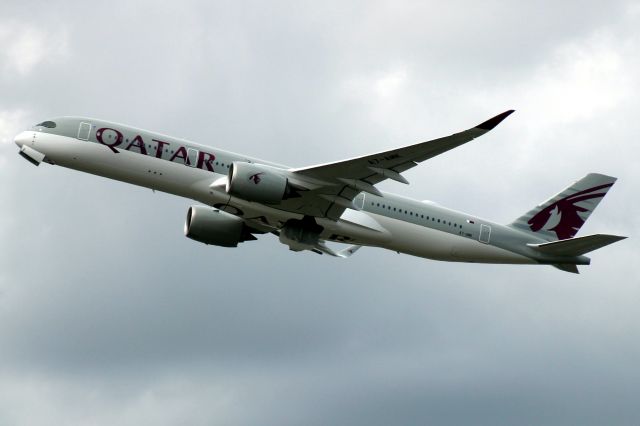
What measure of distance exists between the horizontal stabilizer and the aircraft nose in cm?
2623

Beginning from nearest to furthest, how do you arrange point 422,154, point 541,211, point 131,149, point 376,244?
point 422,154, point 131,149, point 376,244, point 541,211

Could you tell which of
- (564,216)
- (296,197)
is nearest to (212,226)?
(296,197)

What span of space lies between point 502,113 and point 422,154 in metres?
6.58

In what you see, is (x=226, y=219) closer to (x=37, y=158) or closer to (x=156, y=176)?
(x=156, y=176)

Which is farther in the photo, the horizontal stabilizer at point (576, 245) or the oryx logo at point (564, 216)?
the oryx logo at point (564, 216)

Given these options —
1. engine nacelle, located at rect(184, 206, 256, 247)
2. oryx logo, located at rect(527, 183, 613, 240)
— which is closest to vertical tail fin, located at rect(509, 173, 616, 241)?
oryx logo, located at rect(527, 183, 613, 240)

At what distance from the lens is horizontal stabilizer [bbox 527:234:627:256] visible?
2156 inches

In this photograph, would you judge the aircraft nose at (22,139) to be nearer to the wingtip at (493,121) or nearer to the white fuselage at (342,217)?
the white fuselage at (342,217)

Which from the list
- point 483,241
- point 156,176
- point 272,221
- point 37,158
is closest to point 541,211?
point 483,241

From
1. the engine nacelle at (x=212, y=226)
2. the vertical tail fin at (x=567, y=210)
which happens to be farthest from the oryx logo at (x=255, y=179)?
the vertical tail fin at (x=567, y=210)

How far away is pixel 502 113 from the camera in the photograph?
140 feet

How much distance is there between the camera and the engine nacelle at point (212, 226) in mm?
57312

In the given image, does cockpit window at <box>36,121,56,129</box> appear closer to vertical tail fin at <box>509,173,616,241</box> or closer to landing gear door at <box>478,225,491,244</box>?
landing gear door at <box>478,225,491,244</box>

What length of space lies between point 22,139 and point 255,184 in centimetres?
1161
